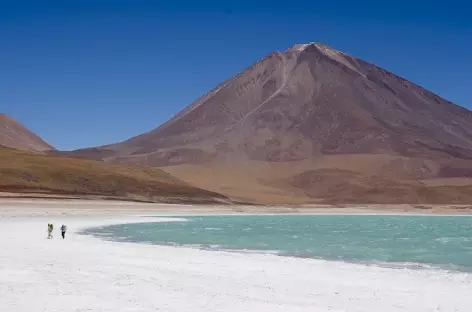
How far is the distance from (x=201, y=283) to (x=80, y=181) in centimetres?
7895

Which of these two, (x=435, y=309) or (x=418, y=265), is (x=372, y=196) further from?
(x=435, y=309)

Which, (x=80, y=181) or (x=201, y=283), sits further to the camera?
(x=80, y=181)

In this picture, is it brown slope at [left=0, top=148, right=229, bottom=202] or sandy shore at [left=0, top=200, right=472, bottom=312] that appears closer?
sandy shore at [left=0, top=200, right=472, bottom=312]

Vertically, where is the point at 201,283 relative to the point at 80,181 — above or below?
below

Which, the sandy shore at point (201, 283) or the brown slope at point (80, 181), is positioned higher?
the brown slope at point (80, 181)

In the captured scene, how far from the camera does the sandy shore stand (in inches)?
545

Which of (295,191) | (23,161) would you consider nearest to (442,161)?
(295,191)

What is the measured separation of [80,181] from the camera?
305 ft

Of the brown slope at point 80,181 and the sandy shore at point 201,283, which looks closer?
the sandy shore at point 201,283

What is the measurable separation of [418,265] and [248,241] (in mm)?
11957

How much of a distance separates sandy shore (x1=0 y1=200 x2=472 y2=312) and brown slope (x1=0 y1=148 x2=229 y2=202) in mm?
59763

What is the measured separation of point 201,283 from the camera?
16906 millimetres

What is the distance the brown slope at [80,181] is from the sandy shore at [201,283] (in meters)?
59.8

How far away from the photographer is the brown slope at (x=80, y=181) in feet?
285
